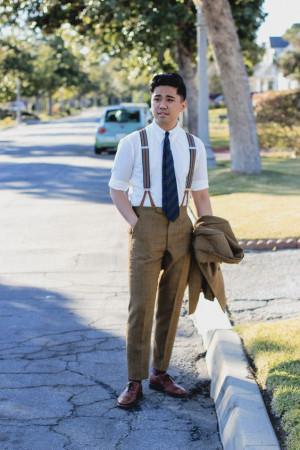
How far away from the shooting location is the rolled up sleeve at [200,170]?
4.86 metres

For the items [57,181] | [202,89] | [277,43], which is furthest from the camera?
[277,43]

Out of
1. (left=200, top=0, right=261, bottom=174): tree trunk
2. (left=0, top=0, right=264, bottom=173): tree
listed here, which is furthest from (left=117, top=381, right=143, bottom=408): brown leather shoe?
(left=0, top=0, right=264, bottom=173): tree

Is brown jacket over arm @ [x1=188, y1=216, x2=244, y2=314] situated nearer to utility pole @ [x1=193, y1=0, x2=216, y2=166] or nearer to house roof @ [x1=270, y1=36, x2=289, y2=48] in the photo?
utility pole @ [x1=193, y1=0, x2=216, y2=166]

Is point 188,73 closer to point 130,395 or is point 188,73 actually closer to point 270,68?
point 130,395

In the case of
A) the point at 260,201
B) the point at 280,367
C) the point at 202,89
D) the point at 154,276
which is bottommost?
the point at 260,201

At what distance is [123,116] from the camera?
88.2 ft

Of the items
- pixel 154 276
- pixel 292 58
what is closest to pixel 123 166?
pixel 154 276

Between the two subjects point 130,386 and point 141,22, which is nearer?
point 130,386

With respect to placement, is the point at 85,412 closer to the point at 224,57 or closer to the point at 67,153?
the point at 224,57

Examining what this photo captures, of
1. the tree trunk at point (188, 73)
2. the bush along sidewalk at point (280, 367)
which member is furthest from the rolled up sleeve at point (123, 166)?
the tree trunk at point (188, 73)

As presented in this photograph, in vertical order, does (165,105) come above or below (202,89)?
above

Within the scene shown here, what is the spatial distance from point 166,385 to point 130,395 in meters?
0.32

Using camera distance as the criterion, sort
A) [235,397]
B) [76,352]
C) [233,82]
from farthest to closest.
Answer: [233,82] < [76,352] < [235,397]

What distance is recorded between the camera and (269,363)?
200 inches
